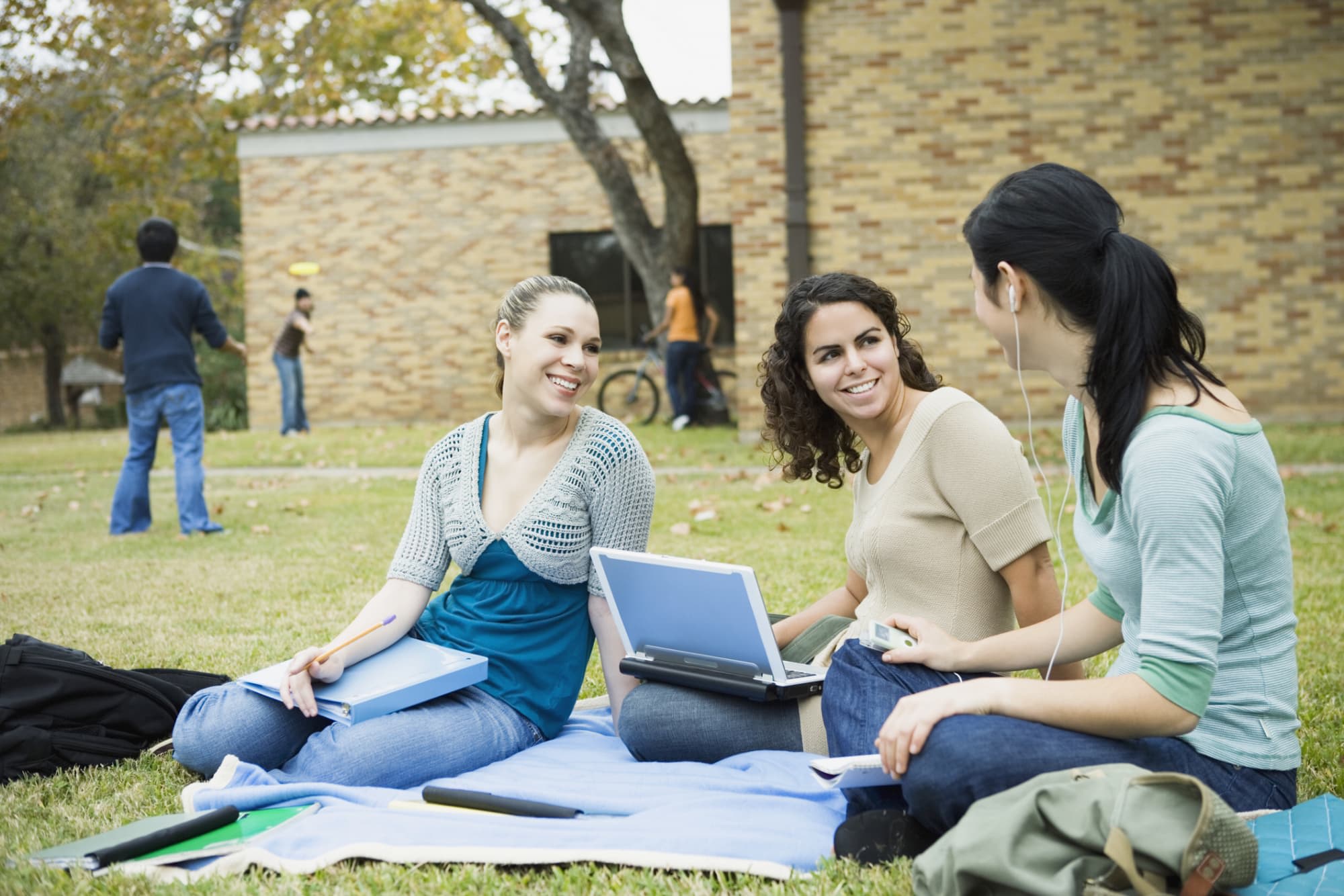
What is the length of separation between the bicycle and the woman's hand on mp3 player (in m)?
12.9

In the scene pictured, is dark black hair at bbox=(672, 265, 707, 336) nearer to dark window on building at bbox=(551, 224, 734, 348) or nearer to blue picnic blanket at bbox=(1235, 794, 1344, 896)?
dark window on building at bbox=(551, 224, 734, 348)

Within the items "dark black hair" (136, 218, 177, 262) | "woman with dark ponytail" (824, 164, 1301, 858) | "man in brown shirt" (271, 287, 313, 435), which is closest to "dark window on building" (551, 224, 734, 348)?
"man in brown shirt" (271, 287, 313, 435)

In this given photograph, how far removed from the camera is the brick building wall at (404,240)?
731 inches

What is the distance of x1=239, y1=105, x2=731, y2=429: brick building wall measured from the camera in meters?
18.6

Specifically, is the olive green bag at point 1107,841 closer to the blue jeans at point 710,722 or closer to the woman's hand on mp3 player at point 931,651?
the woman's hand on mp3 player at point 931,651

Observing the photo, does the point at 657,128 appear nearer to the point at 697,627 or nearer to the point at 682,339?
the point at 682,339

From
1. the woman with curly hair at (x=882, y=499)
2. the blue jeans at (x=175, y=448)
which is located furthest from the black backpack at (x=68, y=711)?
the blue jeans at (x=175, y=448)

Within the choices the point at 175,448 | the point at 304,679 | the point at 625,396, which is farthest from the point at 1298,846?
the point at 625,396

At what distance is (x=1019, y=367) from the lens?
8.18ft

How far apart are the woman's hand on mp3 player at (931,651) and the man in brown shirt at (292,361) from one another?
15.3 metres

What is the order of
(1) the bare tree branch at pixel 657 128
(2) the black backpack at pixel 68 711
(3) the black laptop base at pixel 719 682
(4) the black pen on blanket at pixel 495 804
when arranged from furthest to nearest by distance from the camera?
1. (1) the bare tree branch at pixel 657 128
2. (2) the black backpack at pixel 68 711
3. (3) the black laptop base at pixel 719 682
4. (4) the black pen on blanket at pixel 495 804

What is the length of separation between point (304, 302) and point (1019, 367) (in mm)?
16023

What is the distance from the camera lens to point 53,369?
30.9 m

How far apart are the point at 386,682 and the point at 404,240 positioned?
645 inches
